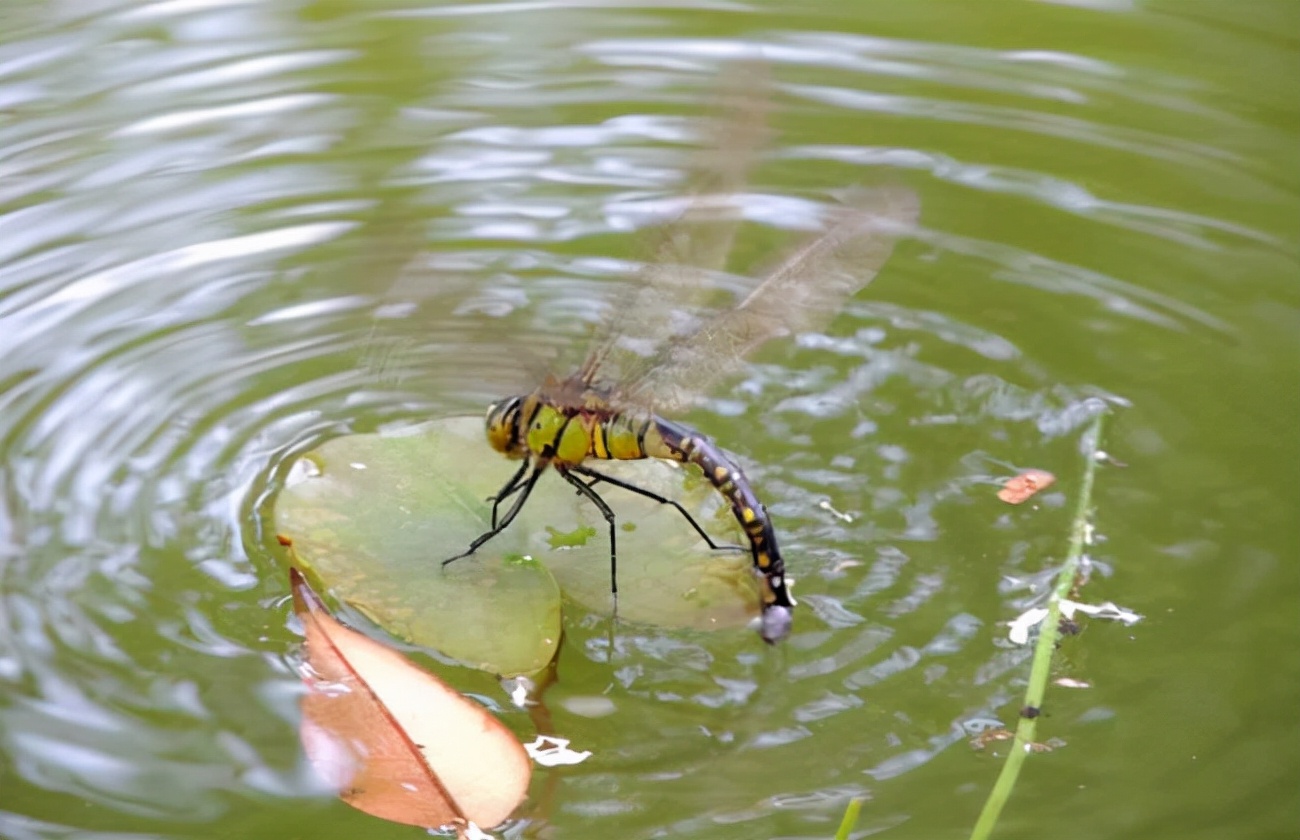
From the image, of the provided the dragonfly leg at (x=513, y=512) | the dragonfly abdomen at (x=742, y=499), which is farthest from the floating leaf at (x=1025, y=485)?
the dragonfly leg at (x=513, y=512)

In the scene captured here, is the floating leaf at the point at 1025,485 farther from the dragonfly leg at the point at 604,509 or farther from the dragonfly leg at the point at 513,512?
the dragonfly leg at the point at 513,512

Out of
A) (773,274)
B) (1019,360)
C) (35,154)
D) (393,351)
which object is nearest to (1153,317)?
(1019,360)

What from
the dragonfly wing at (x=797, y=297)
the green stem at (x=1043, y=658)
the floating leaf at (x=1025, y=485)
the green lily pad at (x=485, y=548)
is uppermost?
the dragonfly wing at (x=797, y=297)

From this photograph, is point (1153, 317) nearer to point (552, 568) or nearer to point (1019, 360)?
point (1019, 360)

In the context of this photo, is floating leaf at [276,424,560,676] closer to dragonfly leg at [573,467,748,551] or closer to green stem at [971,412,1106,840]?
dragonfly leg at [573,467,748,551]

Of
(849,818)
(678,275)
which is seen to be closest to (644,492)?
(678,275)

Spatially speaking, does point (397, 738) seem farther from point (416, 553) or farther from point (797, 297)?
point (797, 297)
